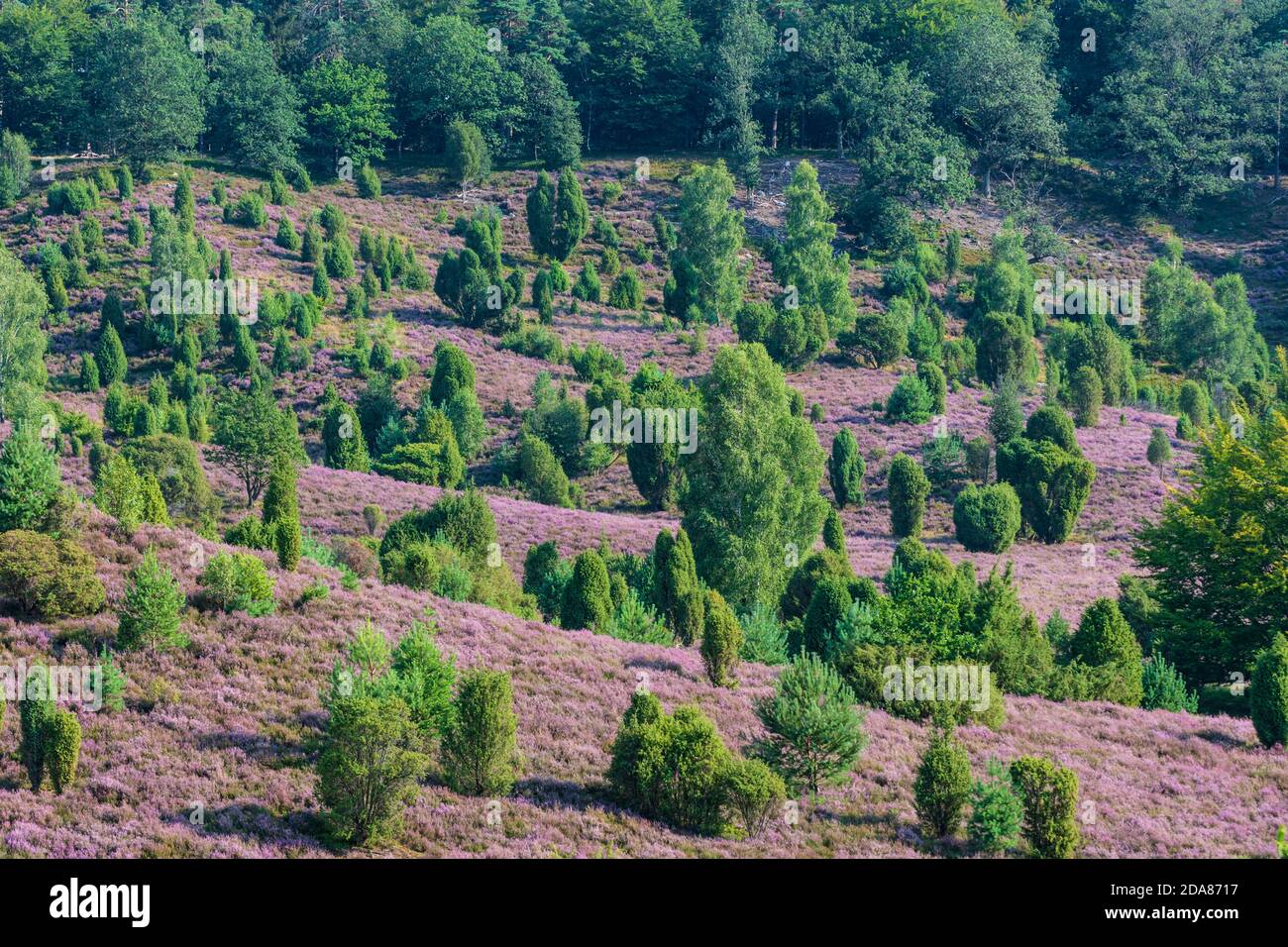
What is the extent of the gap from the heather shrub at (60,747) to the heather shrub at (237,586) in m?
5.62

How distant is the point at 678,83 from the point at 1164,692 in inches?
2867

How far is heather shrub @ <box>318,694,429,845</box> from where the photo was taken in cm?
1814

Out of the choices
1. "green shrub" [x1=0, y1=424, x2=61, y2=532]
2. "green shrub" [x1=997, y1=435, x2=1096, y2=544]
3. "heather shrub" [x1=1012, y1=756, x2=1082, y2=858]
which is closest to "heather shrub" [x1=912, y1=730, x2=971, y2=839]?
"heather shrub" [x1=1012, y1=756, x2=1082, y2=858]

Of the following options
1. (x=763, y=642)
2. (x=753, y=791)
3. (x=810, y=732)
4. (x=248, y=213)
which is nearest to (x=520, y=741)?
(x=753, y=791)

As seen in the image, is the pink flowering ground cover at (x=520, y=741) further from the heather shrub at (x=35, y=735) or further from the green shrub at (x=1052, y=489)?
the green shrub at (x=1052, y=489)

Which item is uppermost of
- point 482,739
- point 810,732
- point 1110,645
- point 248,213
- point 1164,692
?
point 248,213

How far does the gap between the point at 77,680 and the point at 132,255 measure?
50240mm

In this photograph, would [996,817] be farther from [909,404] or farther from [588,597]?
[909,404]

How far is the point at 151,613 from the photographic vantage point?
22.5 meters

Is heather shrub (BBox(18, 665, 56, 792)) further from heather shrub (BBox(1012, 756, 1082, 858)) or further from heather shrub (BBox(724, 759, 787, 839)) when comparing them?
heather shrub (BBox(1012, 756, 1082, 858))

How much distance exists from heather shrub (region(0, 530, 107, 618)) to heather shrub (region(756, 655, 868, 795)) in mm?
12166

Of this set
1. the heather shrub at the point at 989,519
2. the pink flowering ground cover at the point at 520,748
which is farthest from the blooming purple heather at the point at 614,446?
the heather shrub at the point at 989,519
